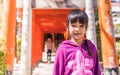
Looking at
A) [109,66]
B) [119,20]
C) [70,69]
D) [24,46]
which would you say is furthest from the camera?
[119,20]

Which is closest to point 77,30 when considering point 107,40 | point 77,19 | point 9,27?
point 77,19

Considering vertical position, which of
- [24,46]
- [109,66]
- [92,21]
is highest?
[92,21]

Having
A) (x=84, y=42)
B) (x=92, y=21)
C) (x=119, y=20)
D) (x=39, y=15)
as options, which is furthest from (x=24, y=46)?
(x=119, y=20)

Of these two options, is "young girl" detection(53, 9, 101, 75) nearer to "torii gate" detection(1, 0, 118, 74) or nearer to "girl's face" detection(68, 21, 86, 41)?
"girl's face" detection(68, 21, 86, 41)

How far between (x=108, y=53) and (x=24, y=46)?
3177mm

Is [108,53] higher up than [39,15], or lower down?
lower down

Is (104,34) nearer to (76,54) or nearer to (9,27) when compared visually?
(9,27)

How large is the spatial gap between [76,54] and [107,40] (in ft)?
21.4

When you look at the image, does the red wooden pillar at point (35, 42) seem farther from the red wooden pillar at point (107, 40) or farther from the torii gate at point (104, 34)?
the red wooden pillar at point (107, 40)

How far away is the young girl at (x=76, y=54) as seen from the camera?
236 cm

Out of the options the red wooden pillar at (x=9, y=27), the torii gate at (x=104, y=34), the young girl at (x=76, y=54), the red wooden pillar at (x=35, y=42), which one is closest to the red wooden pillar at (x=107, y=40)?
the torii gate at (x=104, y=34)

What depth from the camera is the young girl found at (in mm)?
2357

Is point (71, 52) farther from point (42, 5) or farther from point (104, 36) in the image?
point (42, 5)

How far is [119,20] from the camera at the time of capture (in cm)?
2756
